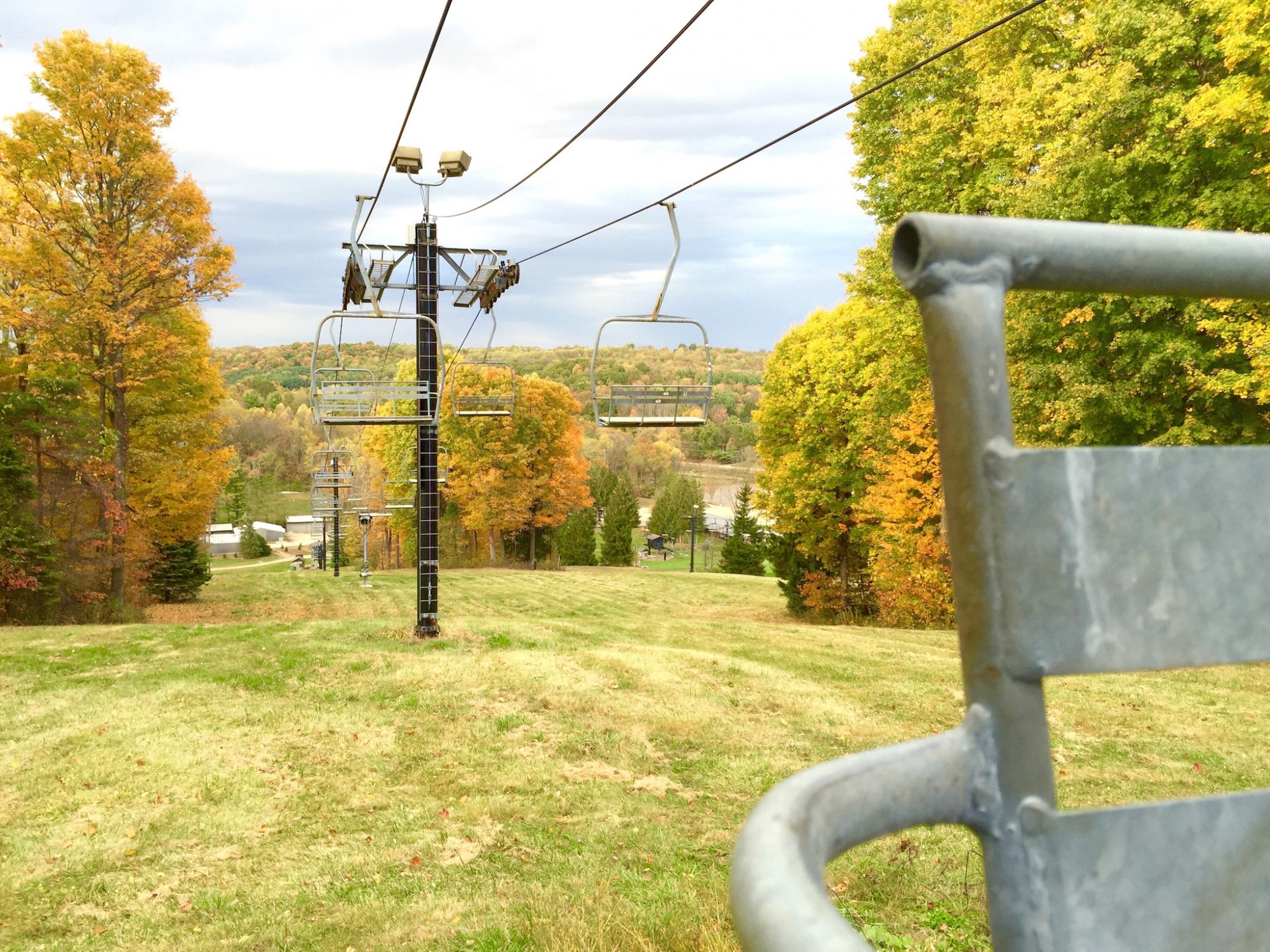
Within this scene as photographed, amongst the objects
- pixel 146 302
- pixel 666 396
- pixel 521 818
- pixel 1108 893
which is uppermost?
pixel 146 302

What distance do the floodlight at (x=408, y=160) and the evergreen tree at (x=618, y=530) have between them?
2105 inches

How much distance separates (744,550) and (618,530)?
33.2ft

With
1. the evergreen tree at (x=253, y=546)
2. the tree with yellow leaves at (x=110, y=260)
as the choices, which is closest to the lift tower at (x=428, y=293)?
the tree with yellow leaves at (x=110, y=260)

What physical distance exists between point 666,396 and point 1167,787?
6.22 meters

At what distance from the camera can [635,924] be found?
521 cm

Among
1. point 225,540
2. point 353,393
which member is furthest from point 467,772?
point 225,540

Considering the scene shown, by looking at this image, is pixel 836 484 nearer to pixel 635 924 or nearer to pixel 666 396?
pixel 666 396

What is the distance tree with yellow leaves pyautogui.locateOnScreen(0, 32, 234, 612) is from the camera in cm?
2136

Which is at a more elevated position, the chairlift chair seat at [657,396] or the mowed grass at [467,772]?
the chairlift chair seat at [657,396]

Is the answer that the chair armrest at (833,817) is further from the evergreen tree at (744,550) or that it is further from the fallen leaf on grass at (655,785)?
the evergreen tree at (744,550)

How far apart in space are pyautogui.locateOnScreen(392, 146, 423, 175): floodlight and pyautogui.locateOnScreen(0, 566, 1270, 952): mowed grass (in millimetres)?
7686

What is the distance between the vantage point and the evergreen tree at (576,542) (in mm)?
64000

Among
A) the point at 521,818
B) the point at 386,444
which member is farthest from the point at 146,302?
the point at 386,444

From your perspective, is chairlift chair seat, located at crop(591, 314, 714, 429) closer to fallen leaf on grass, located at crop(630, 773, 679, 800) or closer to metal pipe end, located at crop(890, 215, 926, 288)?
fallen leaf on grass, located at crop(630, 773, 679, 800)
